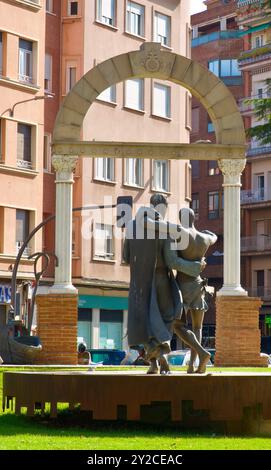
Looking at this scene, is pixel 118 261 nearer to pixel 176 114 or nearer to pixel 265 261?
pixel 176 114

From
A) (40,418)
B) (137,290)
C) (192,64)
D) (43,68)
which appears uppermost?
(43,68)

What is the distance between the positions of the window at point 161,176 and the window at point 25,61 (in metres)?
7.58

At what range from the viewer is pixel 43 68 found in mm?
52938

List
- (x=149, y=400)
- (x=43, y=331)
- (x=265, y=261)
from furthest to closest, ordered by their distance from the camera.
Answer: (x=265, y=261) < (x=43, y=331) < (x=149, y=400)

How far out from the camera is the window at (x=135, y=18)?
5697 centimetres

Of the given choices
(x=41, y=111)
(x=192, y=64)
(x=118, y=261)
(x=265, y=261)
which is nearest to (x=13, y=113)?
(x=41, y=111)

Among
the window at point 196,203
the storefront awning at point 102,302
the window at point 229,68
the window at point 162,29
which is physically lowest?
the storefront awning at point 102,302

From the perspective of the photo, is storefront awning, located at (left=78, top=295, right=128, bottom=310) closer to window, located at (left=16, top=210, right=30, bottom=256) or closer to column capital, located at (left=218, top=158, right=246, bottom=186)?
window, located at (left=16, top=210, right=30, bottom=256)

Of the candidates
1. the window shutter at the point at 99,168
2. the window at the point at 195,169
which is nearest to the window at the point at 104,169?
the window shutter at the point at 99,168

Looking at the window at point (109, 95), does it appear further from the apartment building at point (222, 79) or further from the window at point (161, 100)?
the apartment building at point (222, 79)

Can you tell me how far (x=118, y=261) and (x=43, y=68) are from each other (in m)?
8.13

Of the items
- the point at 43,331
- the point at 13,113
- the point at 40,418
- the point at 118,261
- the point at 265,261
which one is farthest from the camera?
the point at 265,261

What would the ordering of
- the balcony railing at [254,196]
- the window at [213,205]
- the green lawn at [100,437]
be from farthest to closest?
the window at [213,205], the balcony railing at [254,196], the green lawn at [100,437]

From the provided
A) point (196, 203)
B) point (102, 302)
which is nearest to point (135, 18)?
point (102, 302)
